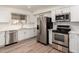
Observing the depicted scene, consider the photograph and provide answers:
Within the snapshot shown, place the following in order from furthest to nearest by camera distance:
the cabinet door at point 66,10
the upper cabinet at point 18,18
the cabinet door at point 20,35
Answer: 1. the upper cabinet at point 18,18
2. the cabinet door at point 20,35
3. the cabinet door at point 66,10

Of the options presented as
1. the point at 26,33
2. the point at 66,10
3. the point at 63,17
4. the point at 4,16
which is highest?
the point at 66,10

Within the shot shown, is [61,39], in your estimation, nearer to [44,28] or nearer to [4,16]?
[44,28]

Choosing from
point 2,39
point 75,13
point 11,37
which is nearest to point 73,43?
point 75,13

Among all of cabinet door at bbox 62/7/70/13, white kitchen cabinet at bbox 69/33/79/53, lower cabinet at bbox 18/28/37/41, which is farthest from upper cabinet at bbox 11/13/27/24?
white kitchen cabinet at bbox 69/33/79/53

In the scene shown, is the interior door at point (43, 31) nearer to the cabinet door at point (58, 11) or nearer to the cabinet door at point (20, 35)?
the cabinet door at point (58, 11)

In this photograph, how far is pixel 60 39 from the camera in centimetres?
316

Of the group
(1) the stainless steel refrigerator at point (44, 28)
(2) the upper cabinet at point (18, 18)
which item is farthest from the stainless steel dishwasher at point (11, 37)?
(1) the stainless steel refrigerator at point (44, 28)

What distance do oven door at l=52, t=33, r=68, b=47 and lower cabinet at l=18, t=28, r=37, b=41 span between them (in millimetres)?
2353

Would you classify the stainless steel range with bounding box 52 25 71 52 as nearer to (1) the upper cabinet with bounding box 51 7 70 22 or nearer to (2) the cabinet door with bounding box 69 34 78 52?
(2) the cabinet door with bounding box 69 34 78 52

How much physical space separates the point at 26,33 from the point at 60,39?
9.37ft

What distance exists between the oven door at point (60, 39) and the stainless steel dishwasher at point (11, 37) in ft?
7.55

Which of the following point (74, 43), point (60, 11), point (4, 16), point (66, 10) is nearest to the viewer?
point (74, 43)

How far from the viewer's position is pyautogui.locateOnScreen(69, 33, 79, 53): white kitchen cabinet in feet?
8.41

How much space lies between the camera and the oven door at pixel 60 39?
115 inches
